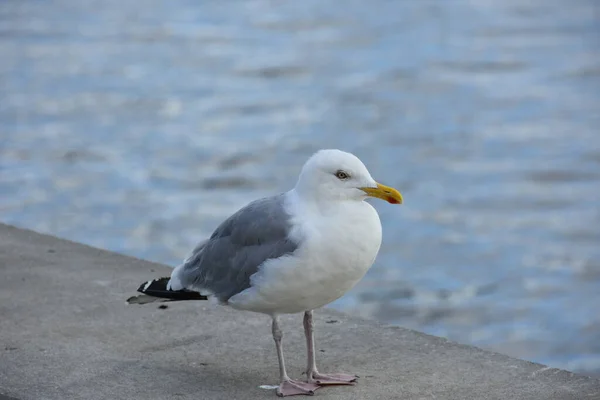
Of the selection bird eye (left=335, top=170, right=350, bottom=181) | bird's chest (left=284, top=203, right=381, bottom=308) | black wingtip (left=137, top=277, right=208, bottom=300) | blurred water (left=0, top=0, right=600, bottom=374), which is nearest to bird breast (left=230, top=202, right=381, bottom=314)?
bird's chest (left=284, top=203, right=381, bottom=308)

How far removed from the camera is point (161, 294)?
4.78 meters

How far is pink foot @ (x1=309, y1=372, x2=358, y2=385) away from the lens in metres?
4.61

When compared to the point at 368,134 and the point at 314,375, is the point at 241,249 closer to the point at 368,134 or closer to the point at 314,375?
the point at 314,375

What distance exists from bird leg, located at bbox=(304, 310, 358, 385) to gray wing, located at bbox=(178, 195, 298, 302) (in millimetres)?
320

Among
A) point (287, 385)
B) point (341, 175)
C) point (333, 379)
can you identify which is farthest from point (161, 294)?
point (341, 175)

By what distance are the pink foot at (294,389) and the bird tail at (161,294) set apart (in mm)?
491

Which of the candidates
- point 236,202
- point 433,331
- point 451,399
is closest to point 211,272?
point 451,399

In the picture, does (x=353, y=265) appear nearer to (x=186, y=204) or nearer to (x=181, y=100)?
(x=186, y=204)

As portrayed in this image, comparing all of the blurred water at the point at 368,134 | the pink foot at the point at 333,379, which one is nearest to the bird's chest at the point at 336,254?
the pink foot at the point at 333,379

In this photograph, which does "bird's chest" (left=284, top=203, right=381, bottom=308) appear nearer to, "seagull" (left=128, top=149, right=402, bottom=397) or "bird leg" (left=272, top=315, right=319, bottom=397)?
"seagull" (left=128, top=149, right=402, bottom=397)

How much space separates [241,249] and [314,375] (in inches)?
21.8

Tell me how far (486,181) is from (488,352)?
494 centimetres

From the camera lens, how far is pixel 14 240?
21.1 feet

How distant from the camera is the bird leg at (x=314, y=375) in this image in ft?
15.1
